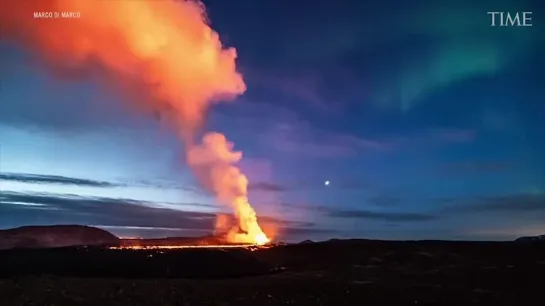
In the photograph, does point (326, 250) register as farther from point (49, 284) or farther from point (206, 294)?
point (49, 284)

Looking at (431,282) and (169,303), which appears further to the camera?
(431,282)

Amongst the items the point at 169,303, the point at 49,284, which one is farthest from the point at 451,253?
the point at 49,284

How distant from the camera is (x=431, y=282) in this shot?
1011cm

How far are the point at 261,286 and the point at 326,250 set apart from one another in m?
2.02

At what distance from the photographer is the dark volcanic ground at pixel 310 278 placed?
895 cm

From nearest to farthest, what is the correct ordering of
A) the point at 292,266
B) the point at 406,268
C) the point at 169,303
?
the point at 169,303 < the point at 406,268 < the point at 292,266

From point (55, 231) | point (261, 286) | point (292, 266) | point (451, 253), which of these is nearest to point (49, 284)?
point (55, 231)

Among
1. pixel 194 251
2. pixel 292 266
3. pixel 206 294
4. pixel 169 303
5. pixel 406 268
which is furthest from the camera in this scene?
pixel 194 251

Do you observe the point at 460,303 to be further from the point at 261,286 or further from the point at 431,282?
the point at 261,286

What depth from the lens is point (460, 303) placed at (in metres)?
8.97

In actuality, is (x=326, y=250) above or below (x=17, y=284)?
above

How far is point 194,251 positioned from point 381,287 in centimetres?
608

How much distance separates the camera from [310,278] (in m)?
10.9

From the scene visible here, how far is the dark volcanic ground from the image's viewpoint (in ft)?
29.3
